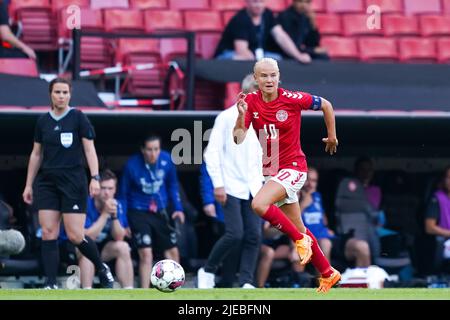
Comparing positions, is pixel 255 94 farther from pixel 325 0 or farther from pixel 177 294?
pixel 325 0

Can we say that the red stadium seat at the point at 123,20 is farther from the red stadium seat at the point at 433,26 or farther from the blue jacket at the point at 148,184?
the red stadium seat at the point at 433,26

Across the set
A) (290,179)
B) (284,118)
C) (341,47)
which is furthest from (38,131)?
(341,47)

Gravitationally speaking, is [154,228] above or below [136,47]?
below

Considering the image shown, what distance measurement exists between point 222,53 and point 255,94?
4372 millimetres

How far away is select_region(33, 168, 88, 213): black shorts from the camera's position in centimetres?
1182

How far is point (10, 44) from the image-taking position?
555 inches

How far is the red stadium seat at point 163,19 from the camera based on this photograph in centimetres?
1551

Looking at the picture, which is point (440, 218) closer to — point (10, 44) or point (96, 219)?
point (96, 219)

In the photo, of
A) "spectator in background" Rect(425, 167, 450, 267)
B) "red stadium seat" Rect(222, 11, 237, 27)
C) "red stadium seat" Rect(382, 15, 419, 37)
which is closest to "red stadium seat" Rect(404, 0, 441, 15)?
"red stadium seat" Rect(382, 15, 419, 37)

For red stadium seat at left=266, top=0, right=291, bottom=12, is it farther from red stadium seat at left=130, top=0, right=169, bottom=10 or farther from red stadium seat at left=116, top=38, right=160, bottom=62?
red stadium seat at left=116, top=38, right=160, bottom=62

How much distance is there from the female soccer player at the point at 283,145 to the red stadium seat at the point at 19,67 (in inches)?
158

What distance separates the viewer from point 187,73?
13.8 m

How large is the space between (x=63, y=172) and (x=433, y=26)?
6.25 metres

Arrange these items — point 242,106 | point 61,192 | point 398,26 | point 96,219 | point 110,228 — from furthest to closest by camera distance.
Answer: point 398,26, point 110,228, point 96,219, point 61,192, point 242,106
